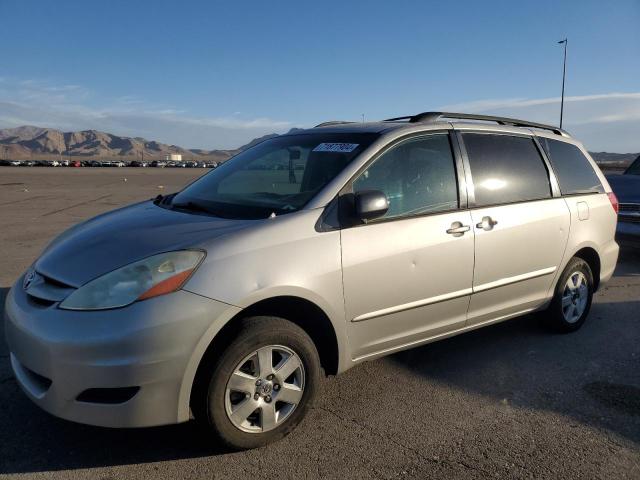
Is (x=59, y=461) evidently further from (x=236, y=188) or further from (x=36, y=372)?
(x=236, y=188)

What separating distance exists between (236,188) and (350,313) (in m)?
1.29

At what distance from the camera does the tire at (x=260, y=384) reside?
2623 millimetres

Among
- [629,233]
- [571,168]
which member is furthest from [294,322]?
[629,233]

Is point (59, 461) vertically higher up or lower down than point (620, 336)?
higher up

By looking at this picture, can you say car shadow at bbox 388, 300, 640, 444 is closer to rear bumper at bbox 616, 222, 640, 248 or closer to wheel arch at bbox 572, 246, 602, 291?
wheel arch at bbox 572, 246, 602, 291

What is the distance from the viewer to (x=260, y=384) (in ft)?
9.07

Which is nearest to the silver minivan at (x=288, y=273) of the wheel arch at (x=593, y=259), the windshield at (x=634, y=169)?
the wheel arch at (x=593, y=259)

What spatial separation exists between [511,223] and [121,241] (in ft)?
8.71

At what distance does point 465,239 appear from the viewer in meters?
3.58

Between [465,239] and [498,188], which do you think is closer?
[465,239]

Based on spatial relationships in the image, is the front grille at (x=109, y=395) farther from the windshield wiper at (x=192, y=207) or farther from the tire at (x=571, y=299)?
the tire at (x=571, y=299)

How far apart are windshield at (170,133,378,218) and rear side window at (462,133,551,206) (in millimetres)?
901

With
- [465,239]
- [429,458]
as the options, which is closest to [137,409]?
[429,458]

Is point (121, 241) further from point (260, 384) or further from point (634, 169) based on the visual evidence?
point (634, 169)
